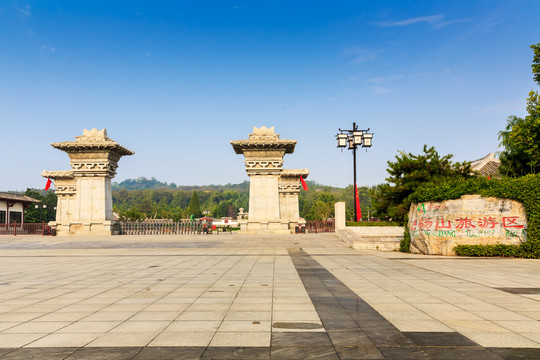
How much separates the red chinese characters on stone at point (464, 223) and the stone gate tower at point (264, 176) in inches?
549

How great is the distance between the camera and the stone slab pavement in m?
4.52

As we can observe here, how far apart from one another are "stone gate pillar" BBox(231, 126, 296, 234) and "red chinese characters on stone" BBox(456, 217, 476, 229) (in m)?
14.2

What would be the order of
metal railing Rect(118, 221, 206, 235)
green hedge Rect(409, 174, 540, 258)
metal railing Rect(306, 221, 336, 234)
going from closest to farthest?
green hedge Rect(409, 174, 540, 258) < metal railing Rect(118, 221, 206, 235) < metal railing Rect(306, 221, 336, 234)

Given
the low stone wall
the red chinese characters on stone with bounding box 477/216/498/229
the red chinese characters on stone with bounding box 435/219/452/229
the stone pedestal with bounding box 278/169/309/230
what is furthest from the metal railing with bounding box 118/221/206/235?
the red chinese characters on stone with bounding box 477/216/498/229

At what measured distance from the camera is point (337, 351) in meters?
4.45

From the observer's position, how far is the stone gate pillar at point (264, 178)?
2880 centimetres

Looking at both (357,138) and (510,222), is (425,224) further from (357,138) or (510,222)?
(357,138)

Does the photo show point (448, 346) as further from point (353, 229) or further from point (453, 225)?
point (353, 229)

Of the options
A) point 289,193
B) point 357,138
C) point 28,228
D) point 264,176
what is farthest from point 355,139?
point 28,228

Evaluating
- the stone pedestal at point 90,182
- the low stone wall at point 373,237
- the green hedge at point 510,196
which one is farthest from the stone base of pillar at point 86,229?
the green hedge at point 510,196

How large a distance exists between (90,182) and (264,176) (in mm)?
15169

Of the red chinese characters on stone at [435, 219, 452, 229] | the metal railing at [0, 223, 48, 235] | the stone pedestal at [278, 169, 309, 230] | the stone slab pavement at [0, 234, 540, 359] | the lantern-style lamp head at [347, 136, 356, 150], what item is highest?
the lantern-style lamp head at [347, 136, 356, 150]

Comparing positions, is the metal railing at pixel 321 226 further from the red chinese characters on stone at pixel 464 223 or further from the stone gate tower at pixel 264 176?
the red chinese characters on stone at pixel 464 223

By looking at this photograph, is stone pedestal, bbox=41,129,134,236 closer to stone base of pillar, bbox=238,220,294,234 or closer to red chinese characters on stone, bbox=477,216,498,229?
stone base of pillar, bbox=238,220,294,234
